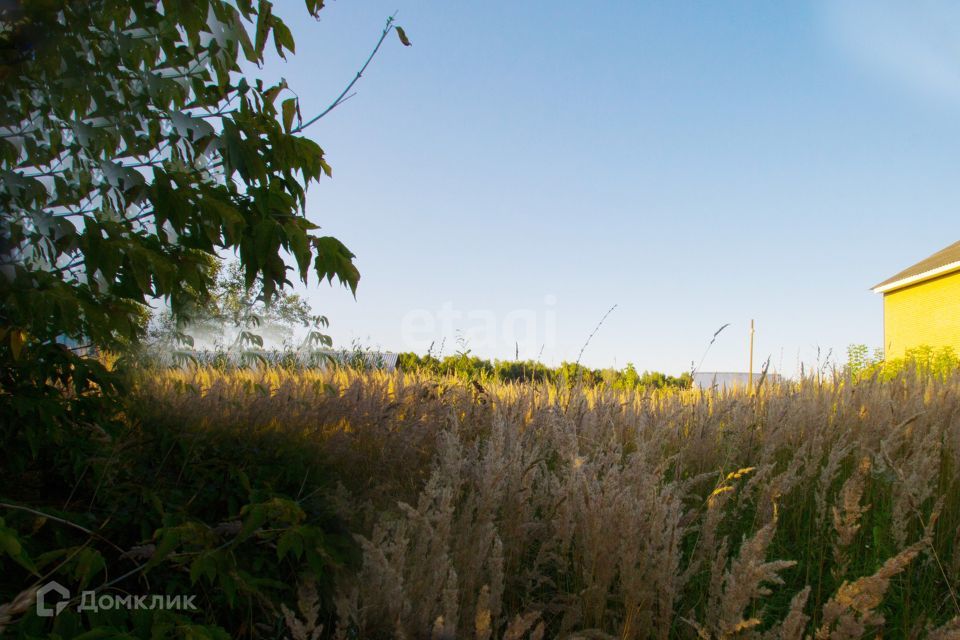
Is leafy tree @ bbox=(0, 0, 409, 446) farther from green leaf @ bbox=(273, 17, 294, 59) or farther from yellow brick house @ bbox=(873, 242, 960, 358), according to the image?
yellow brick house @ bbox=(873, 242, 960, 358)

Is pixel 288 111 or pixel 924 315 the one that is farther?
pixel 924 315

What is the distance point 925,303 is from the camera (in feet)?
84.7

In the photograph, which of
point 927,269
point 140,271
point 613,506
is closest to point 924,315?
point 927,269

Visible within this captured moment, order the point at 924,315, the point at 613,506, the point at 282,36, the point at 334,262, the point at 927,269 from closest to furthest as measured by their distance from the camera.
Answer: the point at 613,506, the point at 334,262, the point at 282,36, the point at 927,269, the point at 924,315

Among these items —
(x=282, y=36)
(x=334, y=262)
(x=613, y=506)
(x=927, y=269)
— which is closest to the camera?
(x=613, y=506)

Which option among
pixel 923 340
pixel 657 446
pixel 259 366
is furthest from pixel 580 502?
pixel 923 340

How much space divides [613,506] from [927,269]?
27.2 meters

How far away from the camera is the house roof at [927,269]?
2323 centimetres

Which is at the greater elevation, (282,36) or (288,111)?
(282,36)

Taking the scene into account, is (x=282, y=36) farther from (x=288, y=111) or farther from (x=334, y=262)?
(x=334, y=262)

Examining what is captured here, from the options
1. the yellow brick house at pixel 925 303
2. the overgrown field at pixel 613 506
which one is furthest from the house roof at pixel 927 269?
the overgrown field at pixel 613 506

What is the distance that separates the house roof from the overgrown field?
2065 centimetres

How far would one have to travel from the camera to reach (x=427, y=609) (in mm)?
2123

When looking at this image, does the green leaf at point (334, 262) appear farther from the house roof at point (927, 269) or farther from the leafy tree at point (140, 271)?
the house roof at point (927, 269)
